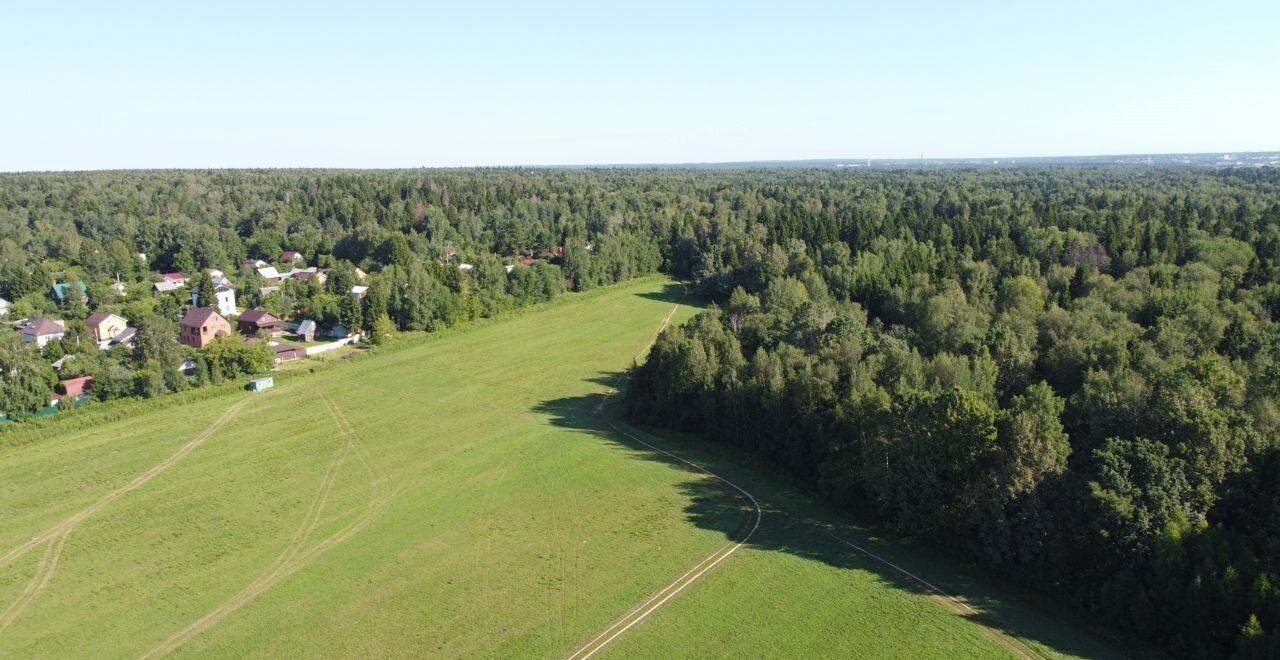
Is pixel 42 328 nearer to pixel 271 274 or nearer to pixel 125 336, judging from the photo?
pixel 125 336

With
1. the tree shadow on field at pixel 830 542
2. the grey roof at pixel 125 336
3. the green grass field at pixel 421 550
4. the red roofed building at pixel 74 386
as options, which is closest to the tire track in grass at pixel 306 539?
the green grass field at pixel 421 550

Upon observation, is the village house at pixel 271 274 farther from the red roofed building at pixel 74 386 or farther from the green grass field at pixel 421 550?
the green grass field at pixel 421 550

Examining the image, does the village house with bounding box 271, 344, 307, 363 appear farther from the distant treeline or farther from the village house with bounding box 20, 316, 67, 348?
the distant treeline

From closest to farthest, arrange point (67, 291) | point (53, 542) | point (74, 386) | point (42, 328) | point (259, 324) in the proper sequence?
point (53, 542) < point (74, 386) < point (42, 328) < point (259, 324) < point (67, 291)

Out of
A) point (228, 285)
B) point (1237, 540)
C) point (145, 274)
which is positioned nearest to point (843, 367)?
point (1237, 540)

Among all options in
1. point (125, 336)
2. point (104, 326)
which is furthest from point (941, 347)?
point (104, 326)

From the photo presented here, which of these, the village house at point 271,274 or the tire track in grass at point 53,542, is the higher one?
the village house at point 271,274
